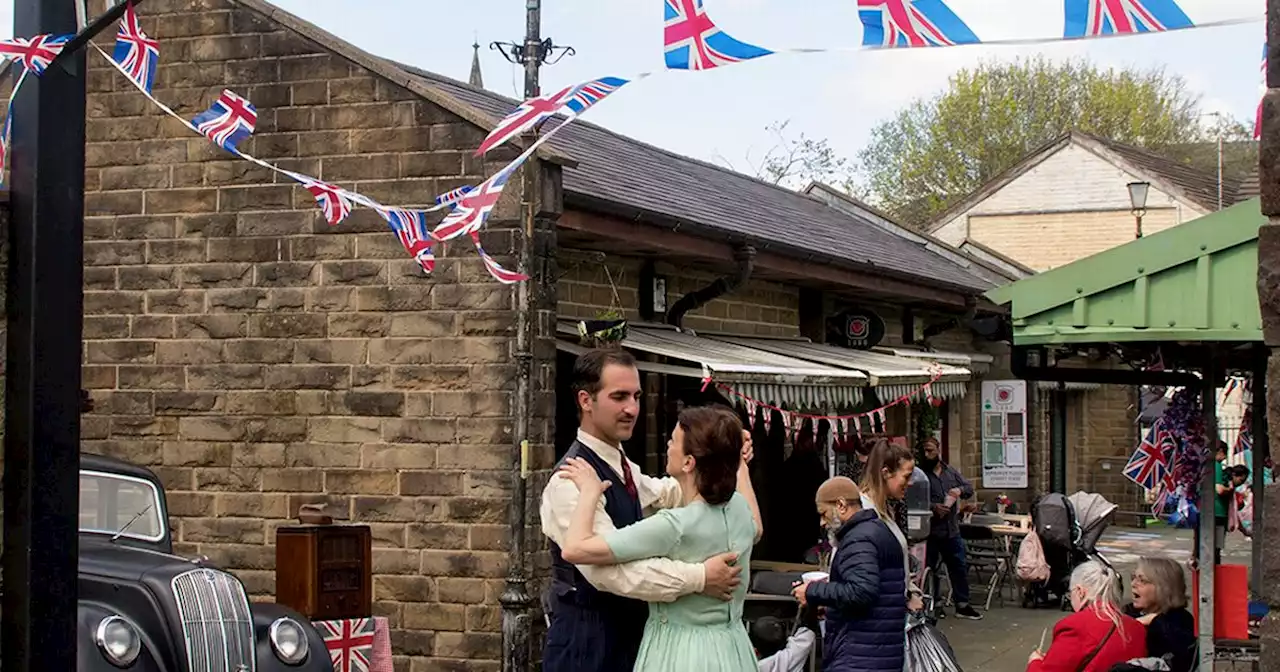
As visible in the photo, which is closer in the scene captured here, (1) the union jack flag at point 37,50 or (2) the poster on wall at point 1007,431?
(1) the union jack flag at point 37,50

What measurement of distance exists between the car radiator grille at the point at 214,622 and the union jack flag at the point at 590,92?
10.3ft

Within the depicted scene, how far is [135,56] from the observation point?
8008 mm

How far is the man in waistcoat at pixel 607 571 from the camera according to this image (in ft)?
15.6

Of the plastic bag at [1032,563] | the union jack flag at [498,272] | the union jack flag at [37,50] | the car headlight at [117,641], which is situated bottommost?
the plastic bag at [1032,563]

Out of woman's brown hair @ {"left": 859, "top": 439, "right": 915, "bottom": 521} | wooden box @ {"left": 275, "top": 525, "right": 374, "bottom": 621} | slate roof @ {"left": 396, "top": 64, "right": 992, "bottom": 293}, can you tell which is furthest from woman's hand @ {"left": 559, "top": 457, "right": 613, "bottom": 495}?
slate roof @ {"left": 396, "top": 64, "right": 992, "bottom": 293}

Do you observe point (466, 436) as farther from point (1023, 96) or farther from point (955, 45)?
point (1023, 96)

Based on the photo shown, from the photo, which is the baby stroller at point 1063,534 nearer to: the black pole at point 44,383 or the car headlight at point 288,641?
the car headlight at point 288,641

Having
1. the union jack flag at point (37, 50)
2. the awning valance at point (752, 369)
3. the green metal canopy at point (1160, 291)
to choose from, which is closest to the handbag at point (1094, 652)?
the green metal canopy at point (1160, 291)

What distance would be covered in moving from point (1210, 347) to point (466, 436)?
4622 millimetres

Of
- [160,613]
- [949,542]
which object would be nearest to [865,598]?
[160,613]

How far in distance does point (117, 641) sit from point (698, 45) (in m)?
3.96

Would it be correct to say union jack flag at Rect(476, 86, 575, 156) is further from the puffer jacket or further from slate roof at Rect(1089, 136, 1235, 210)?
slate roof at Rect(1089, 136, 1235, 210)

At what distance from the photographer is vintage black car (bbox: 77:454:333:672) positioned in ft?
24.3

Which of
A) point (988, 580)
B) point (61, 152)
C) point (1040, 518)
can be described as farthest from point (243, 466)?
point (988, 580)
